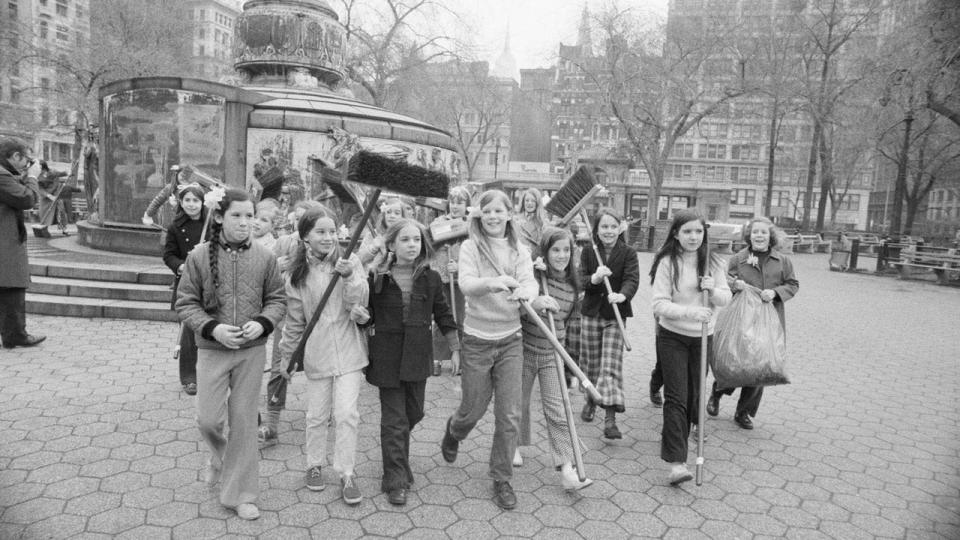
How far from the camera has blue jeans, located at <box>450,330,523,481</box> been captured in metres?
3.56

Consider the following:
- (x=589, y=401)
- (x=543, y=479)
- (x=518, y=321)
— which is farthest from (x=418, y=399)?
(x=589, y=401)

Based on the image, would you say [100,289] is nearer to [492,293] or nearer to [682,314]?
[492,293]

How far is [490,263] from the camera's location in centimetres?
364

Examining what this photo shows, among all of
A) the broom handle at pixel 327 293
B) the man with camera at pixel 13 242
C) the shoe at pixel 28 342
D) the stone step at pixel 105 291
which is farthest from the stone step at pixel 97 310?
the broom handle at pixel 327 293

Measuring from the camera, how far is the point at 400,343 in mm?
3602

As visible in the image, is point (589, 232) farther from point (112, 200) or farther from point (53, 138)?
point (53, 138)

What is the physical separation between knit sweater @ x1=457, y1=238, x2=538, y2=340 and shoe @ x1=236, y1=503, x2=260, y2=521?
1.54 meters

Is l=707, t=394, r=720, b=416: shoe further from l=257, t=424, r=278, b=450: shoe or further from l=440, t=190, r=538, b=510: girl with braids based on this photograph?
l=257, t=424, r=278, b=450: shoe

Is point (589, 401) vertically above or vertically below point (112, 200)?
below

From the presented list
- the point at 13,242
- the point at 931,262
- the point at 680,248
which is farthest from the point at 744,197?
the point at 13,242

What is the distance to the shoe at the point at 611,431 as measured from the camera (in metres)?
4.59

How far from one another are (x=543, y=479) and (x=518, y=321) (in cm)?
112

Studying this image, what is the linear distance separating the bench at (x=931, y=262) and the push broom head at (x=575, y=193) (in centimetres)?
1797

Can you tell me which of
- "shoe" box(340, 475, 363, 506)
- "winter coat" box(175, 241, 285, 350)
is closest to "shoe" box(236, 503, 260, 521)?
"shoe" box(340, 475, 363, 506)
